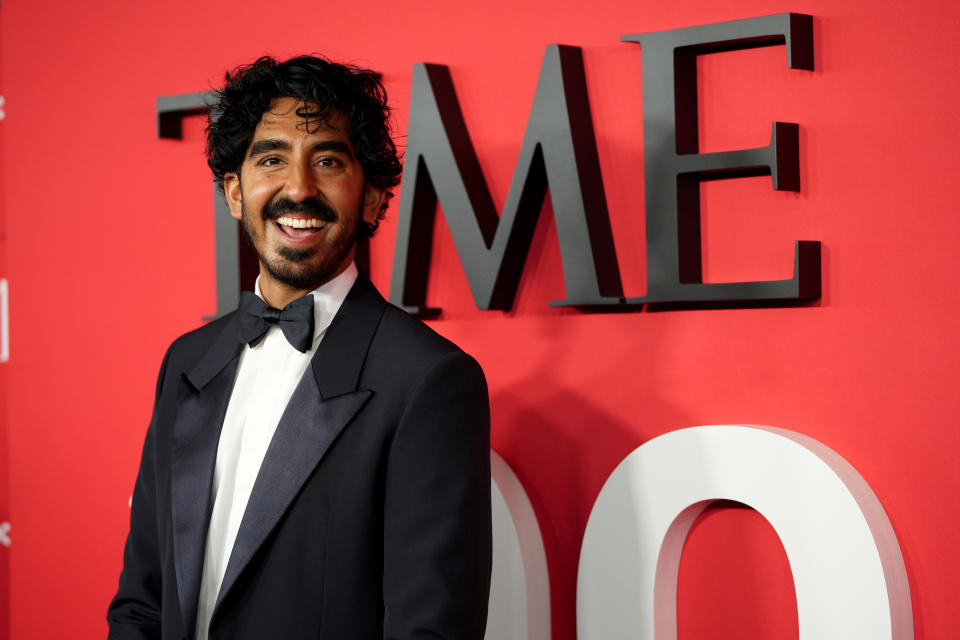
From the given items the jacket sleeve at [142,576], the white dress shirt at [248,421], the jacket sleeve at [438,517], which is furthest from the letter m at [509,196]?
the jacket sleeve at [142,576]

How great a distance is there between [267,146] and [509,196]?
548 mm

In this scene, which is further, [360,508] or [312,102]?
[312,102]

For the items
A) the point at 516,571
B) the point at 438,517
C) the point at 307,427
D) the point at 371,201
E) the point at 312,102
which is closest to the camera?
the point at 438,517

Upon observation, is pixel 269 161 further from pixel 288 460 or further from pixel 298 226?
pixel 288 460

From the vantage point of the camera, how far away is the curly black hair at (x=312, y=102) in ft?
5.41

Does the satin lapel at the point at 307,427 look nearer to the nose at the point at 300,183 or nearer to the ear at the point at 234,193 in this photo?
the nose at the point at 300,183

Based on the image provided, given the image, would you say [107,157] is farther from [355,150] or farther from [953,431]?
[953,431]

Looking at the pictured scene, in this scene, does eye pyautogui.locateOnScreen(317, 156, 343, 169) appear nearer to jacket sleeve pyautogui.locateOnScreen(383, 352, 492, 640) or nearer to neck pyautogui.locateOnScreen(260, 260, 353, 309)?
neck pyautogui.locateOnScreen(260, 260, 353, 309)

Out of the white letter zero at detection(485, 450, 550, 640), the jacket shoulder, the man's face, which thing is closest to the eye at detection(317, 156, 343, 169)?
the man's face

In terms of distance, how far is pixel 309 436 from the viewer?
5.01 ft

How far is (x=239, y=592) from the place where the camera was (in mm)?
1508

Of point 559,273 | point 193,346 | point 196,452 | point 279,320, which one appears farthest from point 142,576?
point 559,273

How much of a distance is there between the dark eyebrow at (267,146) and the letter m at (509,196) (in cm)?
52

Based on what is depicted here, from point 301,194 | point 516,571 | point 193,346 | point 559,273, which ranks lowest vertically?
point 516,571
